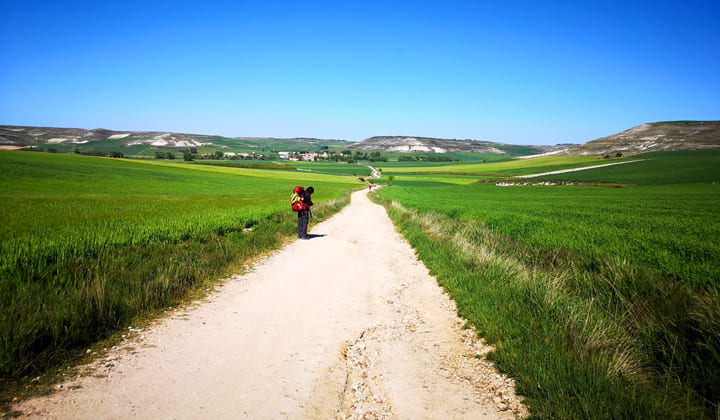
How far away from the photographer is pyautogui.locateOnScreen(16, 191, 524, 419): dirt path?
10.5ft

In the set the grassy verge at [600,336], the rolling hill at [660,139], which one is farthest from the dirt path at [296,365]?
the rolling hill at [660,139]

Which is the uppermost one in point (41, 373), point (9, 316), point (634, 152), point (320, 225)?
point (634, 152)

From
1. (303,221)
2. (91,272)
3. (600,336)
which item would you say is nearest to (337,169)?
(303,221)

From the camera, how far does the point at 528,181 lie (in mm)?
58094

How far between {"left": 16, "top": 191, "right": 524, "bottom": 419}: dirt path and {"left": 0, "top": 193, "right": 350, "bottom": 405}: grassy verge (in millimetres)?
504

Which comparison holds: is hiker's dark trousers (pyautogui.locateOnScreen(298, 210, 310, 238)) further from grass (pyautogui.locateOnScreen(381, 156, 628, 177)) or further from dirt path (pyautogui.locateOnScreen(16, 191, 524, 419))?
grass (pyautogui.locateOnScreen(381, 156, 628, 177))

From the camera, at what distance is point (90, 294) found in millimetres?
4977

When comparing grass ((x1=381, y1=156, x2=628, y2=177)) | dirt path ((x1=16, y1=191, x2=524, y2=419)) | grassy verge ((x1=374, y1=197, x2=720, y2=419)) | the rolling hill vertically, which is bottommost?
dirt path ((x1=16, y1=191, x2=524, y2=419))

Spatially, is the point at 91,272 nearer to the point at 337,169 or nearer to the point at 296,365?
the point at 296,365

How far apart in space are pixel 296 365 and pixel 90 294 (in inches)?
143

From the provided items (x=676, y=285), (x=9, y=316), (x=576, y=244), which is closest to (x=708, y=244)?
(x=576, y=244)

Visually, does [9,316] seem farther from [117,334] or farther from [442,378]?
[442,378]

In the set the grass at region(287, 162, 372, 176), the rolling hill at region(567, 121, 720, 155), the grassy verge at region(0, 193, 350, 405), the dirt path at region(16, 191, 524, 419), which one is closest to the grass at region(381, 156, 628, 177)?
the rolling hill at region(567, 121, 720, 155)

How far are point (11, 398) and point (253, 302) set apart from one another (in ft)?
11.1
